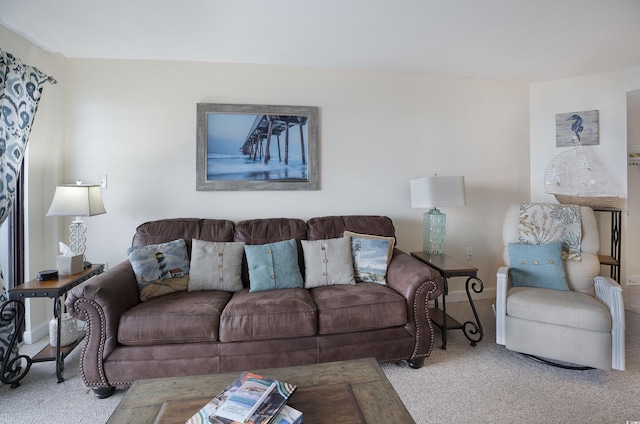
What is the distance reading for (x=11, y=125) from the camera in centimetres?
197

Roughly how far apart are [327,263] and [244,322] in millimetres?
768

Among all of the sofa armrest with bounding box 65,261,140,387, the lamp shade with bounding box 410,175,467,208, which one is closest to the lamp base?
the lamp shade with bounding box 410,175,467,208

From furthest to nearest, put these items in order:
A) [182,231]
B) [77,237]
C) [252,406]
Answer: [182,231], [77,237], [252,406]

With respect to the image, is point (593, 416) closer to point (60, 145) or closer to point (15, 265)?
point (15, 265)

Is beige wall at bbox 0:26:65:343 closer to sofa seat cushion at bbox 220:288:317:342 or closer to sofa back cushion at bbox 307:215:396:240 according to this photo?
sofa seat cushion at bbox 220:288:317:342

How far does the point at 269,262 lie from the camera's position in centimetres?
218

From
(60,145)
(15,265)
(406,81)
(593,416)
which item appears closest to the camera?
(593,416)

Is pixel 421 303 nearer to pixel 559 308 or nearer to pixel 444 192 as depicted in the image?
pixel 559 308

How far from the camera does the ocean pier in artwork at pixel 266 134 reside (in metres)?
2.74

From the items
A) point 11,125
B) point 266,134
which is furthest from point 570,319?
point 11,125

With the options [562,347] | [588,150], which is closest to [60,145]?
[562,347]

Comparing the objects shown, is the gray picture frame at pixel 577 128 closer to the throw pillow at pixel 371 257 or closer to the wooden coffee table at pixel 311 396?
the throw pillow at pixel 371 257

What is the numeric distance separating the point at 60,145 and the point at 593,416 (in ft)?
13.9

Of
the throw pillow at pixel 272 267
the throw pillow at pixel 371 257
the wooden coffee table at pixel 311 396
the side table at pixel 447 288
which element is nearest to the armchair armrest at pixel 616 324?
the side table at pixel 447 288
